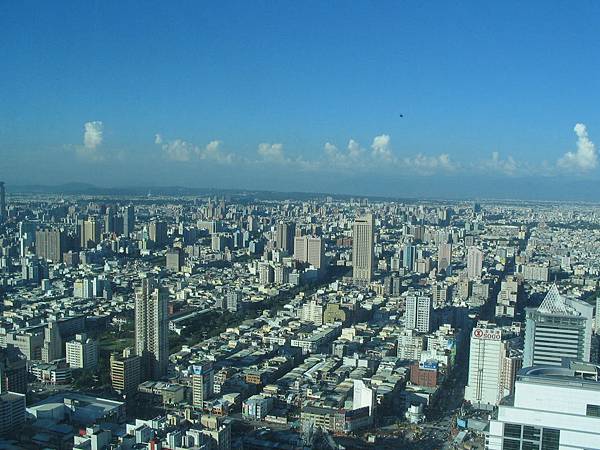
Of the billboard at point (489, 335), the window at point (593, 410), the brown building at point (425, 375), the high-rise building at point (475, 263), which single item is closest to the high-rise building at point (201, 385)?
the brown building at point (425, 375)

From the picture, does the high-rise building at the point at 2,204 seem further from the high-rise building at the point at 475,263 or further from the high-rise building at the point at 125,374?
the high-rise building at the point at 475,263

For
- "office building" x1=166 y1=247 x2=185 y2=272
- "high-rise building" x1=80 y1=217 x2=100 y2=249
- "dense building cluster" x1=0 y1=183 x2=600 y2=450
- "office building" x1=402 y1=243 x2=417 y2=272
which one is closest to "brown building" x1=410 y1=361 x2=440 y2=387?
"dense building cluster" x1=0 y1=183 x2=600 y2=450

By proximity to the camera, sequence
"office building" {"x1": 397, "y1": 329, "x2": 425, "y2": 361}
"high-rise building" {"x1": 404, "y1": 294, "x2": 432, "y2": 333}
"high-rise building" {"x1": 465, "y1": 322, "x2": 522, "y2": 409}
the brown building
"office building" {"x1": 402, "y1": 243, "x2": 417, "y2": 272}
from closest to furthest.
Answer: "high-rise building" {"x1": 465, "y1": 322, "x2": 522, "y2": 409}, the brown building, "office building" {"x1": 397, "y1": 329, "x2": 425, "y2": 361}, "high-rise building" {"x1": 404, "y1": 294, "x2": 432, "y2": 333}, "office building" {"x1": 402, "y1": 243, "x2": 417, "y2": 272}

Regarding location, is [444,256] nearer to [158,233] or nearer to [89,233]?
[158,233]

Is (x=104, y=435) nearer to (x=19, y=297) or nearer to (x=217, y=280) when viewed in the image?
(x=19, y=297)

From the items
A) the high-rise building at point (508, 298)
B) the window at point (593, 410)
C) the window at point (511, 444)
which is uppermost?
the window at point (593, 410)

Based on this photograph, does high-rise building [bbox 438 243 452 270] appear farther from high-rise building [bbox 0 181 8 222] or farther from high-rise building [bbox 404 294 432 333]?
high-rise building [bbox 0 181 8 222]

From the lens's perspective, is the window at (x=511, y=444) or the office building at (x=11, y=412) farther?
the office building at (x=11, y=412)
